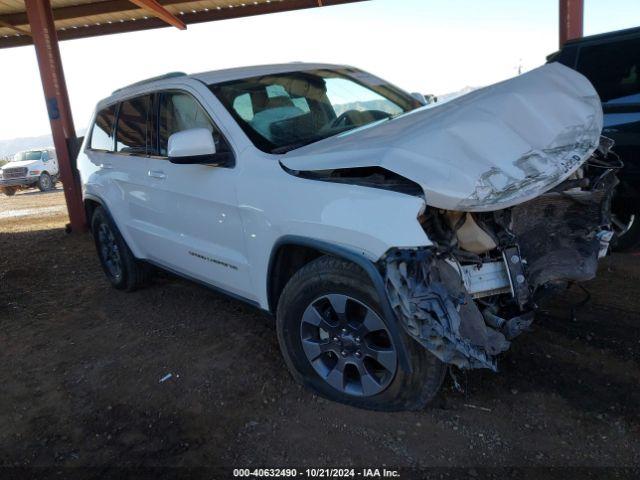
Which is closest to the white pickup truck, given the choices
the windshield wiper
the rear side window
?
the windshield wiper

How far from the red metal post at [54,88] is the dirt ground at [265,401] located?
434cm

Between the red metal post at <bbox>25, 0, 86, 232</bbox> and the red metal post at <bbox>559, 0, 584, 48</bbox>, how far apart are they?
23.6 ft

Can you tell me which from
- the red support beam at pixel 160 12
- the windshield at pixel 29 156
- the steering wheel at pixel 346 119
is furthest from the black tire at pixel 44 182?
the steering wheel at pixel 346 119

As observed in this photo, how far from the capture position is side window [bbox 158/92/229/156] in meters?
3.27

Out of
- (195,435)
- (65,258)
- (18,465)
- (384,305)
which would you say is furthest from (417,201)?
(65,258)

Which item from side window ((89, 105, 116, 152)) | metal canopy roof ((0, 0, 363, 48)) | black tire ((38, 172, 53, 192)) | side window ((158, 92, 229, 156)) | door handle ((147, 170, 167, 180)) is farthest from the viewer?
black tire ((38, 172, 53, 192))

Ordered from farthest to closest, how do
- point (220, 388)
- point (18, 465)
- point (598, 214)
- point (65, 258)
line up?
point (65, 258), point (220, 388), point (598, 214), point (18, 465)

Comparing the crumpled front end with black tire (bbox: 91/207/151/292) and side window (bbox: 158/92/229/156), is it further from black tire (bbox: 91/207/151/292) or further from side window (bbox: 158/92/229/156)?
black tire (bbox: 91/207/151/292)

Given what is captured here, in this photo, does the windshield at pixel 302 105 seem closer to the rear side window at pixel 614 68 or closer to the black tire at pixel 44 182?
the rear side window at pixel 614 68

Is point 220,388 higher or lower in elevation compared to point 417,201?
lower

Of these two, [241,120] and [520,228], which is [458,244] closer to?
[520,228]

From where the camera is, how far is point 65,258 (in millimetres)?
6930

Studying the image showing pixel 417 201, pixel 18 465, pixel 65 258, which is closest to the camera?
pixel 417 201

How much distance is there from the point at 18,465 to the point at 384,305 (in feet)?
6.74
